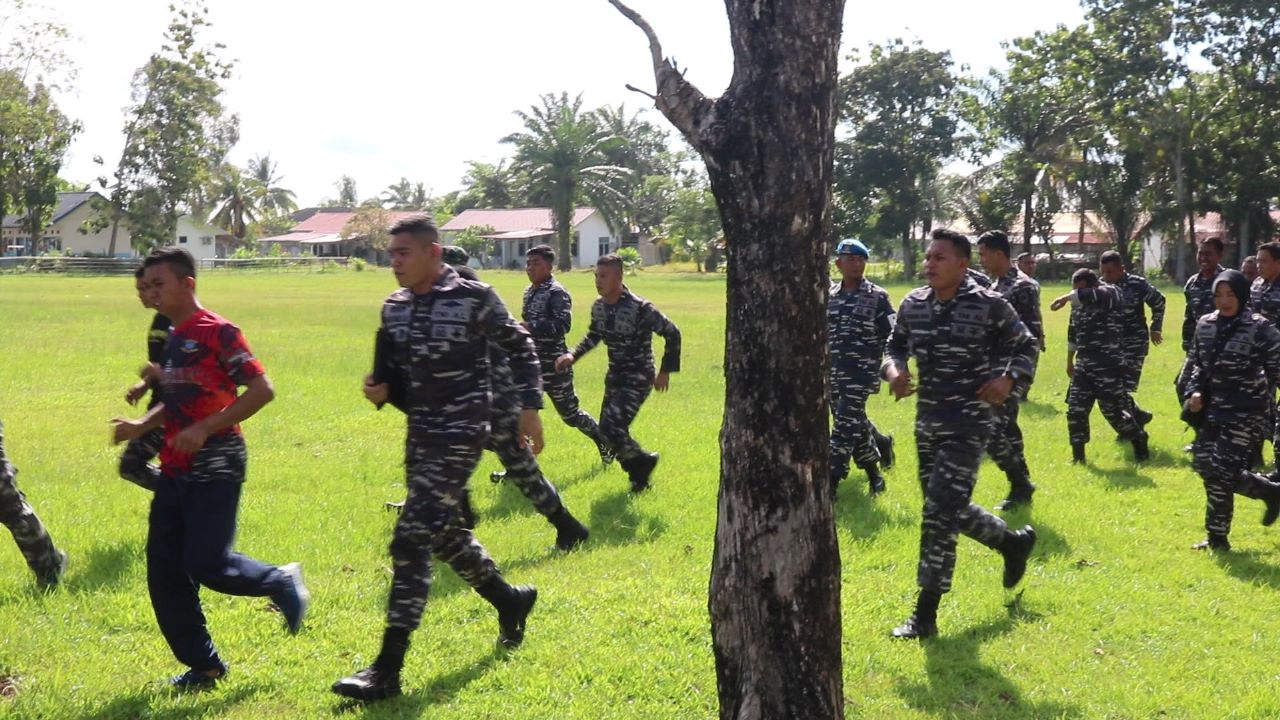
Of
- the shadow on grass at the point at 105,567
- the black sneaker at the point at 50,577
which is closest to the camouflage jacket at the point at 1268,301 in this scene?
the shadow on grass at the point at 105,567

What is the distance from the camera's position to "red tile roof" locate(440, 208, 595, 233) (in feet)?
307

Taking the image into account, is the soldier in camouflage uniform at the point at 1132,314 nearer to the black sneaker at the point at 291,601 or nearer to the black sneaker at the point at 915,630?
the black sneaker at the point at 915,630

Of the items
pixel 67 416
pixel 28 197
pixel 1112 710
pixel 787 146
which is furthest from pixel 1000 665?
pixel 28 197

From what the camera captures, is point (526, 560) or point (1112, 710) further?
point (526, 560)

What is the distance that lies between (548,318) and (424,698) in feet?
17.0

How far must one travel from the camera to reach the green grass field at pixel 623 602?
18.0ft

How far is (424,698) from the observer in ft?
17.6

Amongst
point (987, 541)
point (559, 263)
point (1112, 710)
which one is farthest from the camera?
point (559, 263)

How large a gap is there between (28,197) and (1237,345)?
247ft

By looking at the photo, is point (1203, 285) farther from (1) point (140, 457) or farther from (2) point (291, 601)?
(1) point (140, 457)

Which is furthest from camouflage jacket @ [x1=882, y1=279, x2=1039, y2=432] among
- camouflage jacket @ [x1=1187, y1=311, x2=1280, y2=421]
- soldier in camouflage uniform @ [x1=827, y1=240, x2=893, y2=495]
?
soldier in camouflage uniform @ [x1=827, y1=240, x2=893, y2=495]

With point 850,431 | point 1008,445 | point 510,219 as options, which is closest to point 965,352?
point 1008,445

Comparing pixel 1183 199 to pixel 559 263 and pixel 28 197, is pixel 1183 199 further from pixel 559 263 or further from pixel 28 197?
pixel 28 197

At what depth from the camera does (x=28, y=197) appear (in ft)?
235
